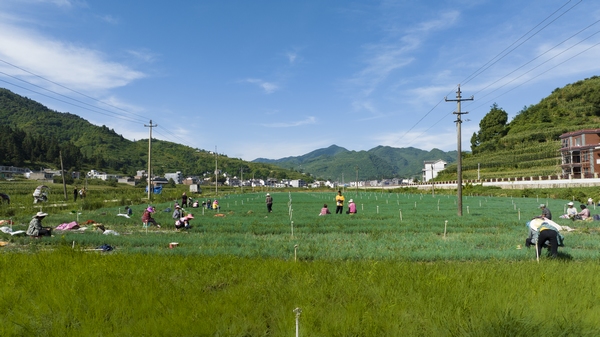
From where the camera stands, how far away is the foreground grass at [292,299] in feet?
17.8

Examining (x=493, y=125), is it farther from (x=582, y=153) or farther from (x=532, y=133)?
→ (x=582, y=153)

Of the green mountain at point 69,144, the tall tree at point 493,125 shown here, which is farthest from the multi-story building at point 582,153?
the green mountain at point 69,144

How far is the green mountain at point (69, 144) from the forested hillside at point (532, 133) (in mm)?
90543

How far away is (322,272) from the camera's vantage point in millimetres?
8422

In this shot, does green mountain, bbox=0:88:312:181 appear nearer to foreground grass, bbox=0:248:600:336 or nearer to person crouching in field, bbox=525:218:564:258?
foreground grass, bbox=0:248:600:336

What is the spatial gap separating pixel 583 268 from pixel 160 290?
9.49 meters

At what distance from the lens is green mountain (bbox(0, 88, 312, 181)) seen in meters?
112

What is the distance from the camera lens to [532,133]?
94375 millimetres

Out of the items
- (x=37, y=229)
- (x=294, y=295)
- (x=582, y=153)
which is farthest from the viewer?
(x=582, y=153)

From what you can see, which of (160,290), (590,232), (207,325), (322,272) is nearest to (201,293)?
(160,290)

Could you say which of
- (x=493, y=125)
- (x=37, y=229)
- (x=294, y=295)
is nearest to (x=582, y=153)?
(x=493, y=125)

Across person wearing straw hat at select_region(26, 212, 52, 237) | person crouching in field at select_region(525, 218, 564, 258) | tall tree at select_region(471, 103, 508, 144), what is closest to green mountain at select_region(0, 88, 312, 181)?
tall tree at select_region(471, 103, 508, 144)

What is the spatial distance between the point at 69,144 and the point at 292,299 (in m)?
145

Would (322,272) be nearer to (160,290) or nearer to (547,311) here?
(160,290)
